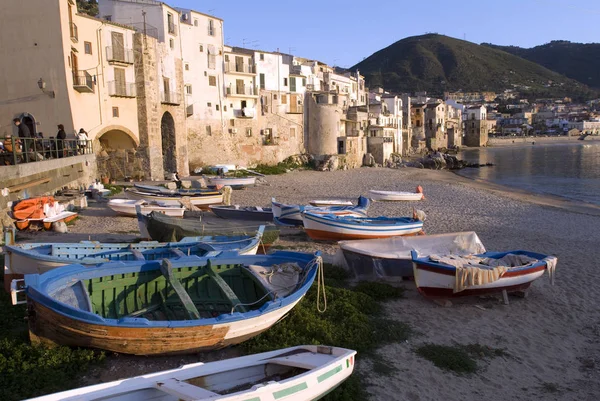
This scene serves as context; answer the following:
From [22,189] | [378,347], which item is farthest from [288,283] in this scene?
[22,189]

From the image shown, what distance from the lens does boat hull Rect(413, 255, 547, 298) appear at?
31.5 ft

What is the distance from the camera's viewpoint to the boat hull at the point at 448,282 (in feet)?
31.5

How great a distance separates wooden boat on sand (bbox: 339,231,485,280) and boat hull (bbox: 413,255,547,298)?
1029mm

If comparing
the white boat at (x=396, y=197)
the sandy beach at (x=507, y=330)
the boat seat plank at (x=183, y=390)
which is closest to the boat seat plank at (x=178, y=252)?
the sandy beach at (x=507, y=330)

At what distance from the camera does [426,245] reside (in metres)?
12.2

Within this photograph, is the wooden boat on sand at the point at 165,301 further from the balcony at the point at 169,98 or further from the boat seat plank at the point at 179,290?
the balcony at the point at 169,98

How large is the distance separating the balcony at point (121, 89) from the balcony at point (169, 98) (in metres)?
2.61

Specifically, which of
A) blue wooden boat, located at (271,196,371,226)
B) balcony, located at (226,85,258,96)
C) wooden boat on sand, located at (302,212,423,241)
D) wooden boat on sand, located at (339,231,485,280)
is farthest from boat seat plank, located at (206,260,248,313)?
balcony, located at (226,85,258,96)

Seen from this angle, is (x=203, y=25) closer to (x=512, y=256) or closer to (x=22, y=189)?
(x=22, y=189)

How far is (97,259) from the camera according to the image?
8.78 m

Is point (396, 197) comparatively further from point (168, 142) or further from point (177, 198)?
point (168, 142)

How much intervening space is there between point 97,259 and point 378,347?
5390mm

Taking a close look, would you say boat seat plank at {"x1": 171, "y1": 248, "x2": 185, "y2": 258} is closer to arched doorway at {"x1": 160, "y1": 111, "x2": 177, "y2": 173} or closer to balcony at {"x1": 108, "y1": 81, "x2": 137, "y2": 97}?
balcony at {"x1": 108, "y1": 81, "x2": 137, "y2": 97}

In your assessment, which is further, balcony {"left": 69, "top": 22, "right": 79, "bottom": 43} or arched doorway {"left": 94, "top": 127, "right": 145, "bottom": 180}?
arched doorway {"left": 94, "top": 127, "right": 145, "bottom": 180}
